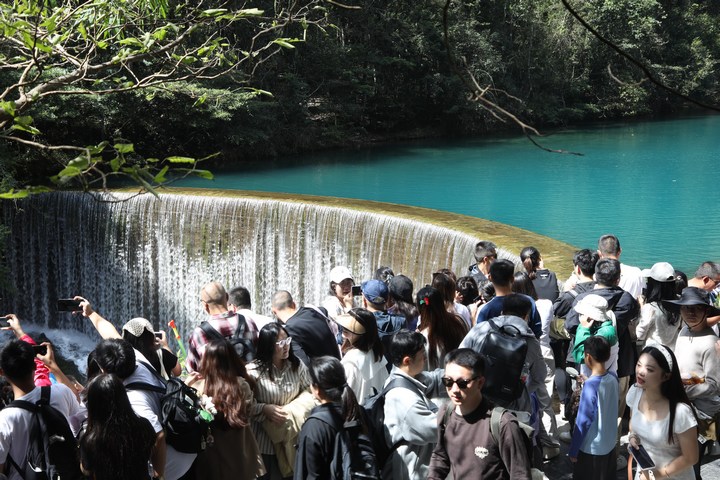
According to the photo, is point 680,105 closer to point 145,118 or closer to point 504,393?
point 145,118

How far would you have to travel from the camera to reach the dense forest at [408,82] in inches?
671

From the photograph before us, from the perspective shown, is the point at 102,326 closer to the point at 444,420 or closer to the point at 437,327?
the point at 437,327

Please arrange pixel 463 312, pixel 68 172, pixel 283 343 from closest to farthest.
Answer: pixel 68 172
pixel 283 343
pixel 463 312

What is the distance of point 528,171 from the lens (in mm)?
17406

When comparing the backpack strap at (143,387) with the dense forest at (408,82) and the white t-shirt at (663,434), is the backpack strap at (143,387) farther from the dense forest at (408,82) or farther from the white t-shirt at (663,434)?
the dense forest at (408,82)

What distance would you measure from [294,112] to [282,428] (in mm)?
18103

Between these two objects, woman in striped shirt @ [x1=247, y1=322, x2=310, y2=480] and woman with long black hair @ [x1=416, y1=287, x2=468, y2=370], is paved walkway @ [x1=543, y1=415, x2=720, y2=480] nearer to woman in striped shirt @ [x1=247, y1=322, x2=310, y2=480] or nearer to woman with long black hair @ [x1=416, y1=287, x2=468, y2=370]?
woman with long black hair @ [x1=416, y1=287, x2=468, y2=370]

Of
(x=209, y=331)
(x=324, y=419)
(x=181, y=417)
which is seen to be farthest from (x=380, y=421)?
(x=209, y=331)

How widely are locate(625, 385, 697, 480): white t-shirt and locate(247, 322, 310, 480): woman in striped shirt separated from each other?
133cm

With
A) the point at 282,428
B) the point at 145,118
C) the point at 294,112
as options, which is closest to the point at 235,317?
the point at 282,428

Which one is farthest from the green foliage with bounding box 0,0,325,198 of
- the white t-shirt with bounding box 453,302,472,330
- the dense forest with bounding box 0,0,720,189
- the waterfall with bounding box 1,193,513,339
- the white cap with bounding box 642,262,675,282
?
the white cap with bounding box 642,262,675,282

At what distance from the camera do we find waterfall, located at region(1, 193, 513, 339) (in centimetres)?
1025

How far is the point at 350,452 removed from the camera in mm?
2920

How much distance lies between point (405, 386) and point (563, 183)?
13638 mm
